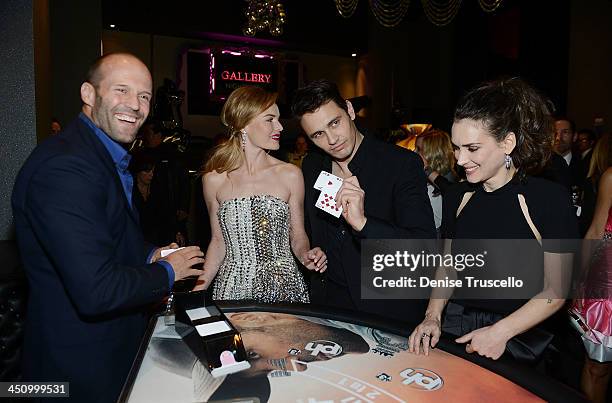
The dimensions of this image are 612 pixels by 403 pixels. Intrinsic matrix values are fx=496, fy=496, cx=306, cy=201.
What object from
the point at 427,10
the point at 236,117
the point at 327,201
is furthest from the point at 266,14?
the point at 327,201

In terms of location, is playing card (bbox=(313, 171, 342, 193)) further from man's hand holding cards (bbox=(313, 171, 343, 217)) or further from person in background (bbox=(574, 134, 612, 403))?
person in background (bbox=(574, 134, 612, 403))

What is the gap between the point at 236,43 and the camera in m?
9.12

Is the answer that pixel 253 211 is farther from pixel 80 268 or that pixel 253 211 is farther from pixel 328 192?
pixel 80 268

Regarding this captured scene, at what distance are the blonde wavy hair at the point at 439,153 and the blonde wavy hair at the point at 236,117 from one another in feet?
5.98

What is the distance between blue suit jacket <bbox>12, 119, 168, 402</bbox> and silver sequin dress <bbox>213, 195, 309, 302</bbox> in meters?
0.81

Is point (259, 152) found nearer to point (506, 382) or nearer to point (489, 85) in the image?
point (489, 85)

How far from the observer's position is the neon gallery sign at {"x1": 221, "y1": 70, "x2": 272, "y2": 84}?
9.16 meters

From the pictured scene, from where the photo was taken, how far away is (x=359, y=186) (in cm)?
192

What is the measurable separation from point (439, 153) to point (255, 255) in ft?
6.86

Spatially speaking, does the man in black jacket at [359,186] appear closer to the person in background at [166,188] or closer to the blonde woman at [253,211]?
the blonde woman at [253,211]

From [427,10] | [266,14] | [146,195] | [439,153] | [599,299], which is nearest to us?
[599,299]

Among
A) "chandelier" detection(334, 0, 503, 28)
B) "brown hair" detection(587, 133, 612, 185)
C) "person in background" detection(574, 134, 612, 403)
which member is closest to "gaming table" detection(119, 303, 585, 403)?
"person in background" detection(574, 134, 612, 403)

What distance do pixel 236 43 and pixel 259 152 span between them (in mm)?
7153

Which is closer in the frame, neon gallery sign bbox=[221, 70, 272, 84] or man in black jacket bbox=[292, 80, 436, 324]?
man in black jacket bbox=[292, 80, 436, 324]
